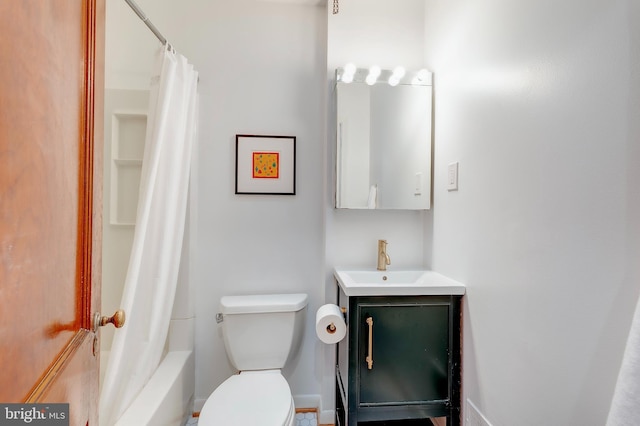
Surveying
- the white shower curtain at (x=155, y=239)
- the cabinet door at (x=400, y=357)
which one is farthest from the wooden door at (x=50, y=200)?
the cabinet door at (x=400, y=357)

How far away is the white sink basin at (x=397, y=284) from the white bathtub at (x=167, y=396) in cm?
96

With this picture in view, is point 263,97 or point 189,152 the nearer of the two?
point 189,152

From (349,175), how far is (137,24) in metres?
1.47

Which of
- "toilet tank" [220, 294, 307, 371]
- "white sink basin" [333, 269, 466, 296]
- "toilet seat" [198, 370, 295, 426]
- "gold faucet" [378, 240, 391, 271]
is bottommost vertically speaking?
"toilet seat" [198, 370, 295, 426]

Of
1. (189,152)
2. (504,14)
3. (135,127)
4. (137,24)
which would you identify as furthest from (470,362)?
(137,24)

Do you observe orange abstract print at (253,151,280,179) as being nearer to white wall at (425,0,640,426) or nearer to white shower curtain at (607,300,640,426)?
white wall at (425,0,640,426)

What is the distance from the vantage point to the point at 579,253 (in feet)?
2.46

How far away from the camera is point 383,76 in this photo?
64.0 inches

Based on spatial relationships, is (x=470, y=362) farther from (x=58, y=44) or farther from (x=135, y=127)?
(x=135, y=127)

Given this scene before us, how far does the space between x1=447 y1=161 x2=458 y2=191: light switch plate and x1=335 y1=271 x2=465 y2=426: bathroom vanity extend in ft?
1.53

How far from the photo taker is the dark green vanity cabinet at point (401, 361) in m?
1.23

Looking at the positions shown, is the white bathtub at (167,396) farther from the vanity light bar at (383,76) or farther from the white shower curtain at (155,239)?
the vanity light bar at (383,76)

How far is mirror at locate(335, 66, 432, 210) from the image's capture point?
1604 millimetres

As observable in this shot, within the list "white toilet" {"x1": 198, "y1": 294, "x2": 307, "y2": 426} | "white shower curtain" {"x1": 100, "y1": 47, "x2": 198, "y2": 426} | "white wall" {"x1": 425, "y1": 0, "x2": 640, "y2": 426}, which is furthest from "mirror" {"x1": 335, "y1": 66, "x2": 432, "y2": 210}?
"white shower curtain" {"x1": 100, "y1": 47, "x2": 198, "y2": 426}
